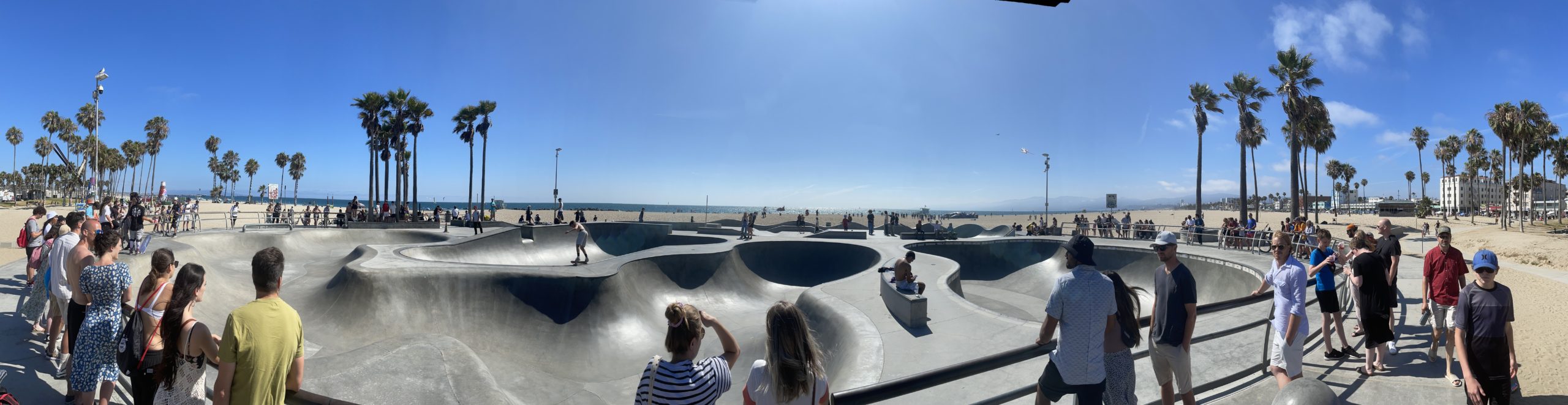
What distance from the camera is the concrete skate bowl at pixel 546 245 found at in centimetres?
1878

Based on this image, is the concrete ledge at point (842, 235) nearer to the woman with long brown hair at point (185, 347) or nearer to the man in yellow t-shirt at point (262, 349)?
the woman with long brown hair at point (185, 347)

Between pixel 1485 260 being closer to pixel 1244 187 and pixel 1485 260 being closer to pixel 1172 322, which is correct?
pixel 1172 322

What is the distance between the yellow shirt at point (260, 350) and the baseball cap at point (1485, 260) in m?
7.53

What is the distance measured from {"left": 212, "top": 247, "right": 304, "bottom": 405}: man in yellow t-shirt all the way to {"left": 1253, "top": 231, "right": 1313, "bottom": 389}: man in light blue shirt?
705 centimetres

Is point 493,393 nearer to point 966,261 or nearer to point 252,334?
point 252,334

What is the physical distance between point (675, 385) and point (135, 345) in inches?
152

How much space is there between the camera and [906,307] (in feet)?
30.8

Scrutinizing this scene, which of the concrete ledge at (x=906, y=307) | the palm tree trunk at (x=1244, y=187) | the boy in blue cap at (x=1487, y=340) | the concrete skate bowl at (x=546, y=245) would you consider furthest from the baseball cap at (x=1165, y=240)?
the palm tree trunk at (x=1244, y=187)

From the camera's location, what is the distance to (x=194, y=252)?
13531mm

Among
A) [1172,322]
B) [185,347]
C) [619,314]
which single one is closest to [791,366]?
[1172,322]

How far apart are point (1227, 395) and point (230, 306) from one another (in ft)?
53.6

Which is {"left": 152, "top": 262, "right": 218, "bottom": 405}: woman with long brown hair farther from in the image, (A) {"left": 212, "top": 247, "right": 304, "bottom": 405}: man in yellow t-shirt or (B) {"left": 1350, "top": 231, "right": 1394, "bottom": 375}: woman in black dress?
(B) {"left": 1350, "top": 231, "right": 1394, "bottom": 375}: woman in black dress

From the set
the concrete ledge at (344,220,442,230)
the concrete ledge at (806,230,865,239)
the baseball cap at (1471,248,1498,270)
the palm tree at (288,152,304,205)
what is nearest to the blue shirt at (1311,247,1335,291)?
the baseball cap at (1471,248,1498,270)

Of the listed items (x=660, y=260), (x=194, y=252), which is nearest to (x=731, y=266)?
(x=660, y=260)
